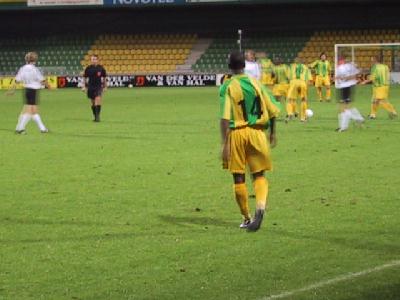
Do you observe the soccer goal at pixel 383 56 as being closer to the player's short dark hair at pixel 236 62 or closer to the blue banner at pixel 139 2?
the blue banner at pixel 139 2

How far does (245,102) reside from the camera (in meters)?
9.28

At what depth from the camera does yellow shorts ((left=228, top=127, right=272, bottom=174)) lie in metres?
9.32

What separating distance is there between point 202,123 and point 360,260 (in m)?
17.0

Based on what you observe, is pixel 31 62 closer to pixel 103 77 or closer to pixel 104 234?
pixel 103 77

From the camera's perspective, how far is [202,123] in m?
24.7

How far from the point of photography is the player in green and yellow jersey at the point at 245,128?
30.4ft

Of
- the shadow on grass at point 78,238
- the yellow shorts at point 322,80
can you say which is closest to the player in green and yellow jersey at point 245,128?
the shadow on grass at point 78,238

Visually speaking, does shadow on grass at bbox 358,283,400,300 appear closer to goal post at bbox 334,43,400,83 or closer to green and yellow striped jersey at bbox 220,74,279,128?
green and yellow striped jersey at bbox 220,74,279,128

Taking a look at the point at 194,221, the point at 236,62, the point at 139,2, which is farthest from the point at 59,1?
the point at 236,62

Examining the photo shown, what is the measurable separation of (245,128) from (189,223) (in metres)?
1.34

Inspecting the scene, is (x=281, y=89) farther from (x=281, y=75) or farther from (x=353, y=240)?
(x=353, y=240)

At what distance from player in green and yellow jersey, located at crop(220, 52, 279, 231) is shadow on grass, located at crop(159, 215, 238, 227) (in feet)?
1.39

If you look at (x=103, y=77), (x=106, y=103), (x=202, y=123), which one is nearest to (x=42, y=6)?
(x=106, y=103)

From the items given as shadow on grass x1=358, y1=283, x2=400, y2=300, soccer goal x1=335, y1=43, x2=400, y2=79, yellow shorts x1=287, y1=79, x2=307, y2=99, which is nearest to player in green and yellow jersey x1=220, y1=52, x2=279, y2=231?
shadow on grass x1=358, y1=283, x2=400, y2=300
